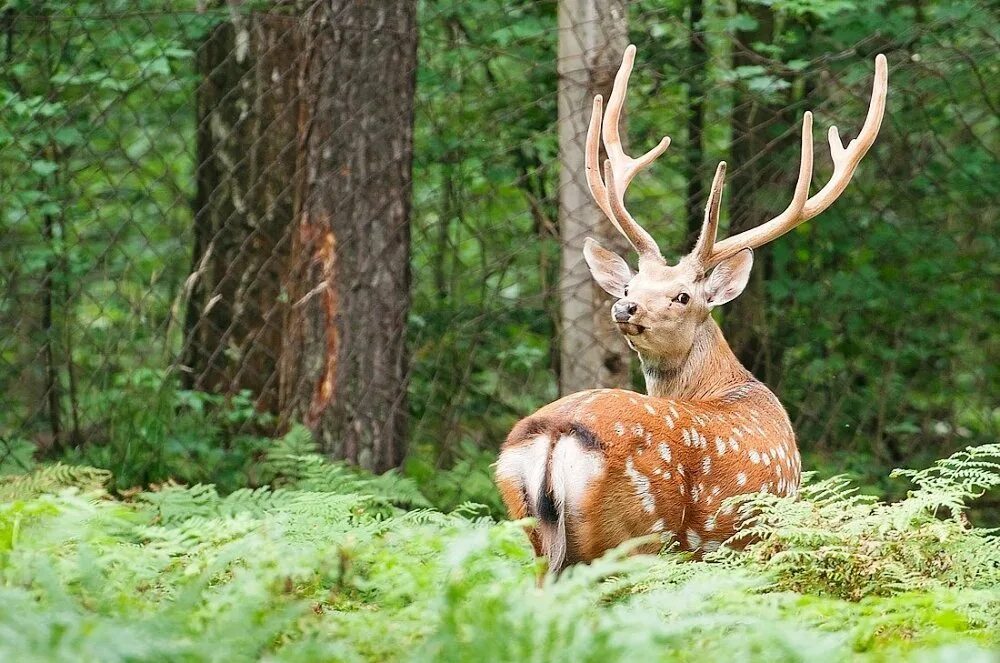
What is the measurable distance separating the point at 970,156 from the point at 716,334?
3.38 meters

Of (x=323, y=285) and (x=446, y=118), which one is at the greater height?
(x=446, y=118)

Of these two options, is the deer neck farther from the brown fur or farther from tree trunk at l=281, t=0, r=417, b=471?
tree trunk at l=281, t=0, r=417, b=471

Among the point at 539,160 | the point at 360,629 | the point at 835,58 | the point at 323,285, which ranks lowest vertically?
the point at 360,629

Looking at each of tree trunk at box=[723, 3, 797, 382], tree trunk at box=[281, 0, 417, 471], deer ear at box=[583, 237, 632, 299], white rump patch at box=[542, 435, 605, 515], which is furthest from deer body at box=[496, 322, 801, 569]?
tree trunk at box=[723, 3, 797, 382]

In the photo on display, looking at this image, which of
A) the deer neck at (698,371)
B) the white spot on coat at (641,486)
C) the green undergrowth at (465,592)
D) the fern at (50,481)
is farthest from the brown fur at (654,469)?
the fern at (50,481)

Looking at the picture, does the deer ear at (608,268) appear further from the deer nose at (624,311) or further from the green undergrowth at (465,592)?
the green undergrowth at (465,592)

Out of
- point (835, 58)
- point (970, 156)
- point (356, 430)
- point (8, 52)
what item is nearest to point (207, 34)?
point (8, 52)

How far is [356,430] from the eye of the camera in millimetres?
6488

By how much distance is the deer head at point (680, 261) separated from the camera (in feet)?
17.9

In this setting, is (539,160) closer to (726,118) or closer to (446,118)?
(446,118)

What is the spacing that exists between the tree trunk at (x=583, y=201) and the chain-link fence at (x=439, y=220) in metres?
0.01

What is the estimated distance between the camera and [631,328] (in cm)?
540

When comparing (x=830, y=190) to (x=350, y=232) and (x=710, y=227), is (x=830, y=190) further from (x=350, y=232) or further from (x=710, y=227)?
(x=350, y=232)

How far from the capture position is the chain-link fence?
21.4ft
